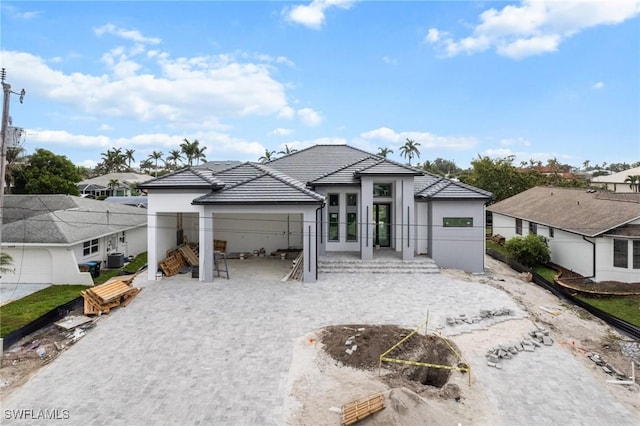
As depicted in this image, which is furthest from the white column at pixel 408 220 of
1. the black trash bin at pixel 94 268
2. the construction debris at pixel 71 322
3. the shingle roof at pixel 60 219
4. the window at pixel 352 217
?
the shingle roof at pixel 60 219

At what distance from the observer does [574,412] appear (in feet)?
21.4

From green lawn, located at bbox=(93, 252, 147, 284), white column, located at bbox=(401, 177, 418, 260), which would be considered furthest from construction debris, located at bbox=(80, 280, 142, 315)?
white column, located at bbox=(401, 177, 418, 260)

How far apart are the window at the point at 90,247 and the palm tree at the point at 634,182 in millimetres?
63351

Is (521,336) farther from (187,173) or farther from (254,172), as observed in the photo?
(187,173)

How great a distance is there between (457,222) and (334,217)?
6352mm

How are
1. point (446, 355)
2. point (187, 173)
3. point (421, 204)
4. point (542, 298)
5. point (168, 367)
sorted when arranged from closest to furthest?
point (168, 367) → point (446, 355) → point (542, 298) → point (187, 173) → point (421, 204)

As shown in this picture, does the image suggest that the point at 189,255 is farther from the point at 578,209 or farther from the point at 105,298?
the point at 578,209

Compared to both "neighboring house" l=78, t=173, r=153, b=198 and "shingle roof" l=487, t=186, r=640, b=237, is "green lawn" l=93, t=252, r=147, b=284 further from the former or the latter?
"neighboring house" l=78, t=173, r=153, b=198

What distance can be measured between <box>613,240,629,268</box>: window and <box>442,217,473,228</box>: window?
605cm

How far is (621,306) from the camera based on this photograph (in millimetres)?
13102

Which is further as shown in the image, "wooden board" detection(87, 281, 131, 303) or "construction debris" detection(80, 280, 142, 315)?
"wooden board" detection(87, 281, 131, 303)

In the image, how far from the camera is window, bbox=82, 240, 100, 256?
1648cm

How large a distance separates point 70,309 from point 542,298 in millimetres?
17660

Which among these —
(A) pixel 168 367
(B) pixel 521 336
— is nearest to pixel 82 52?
(A) pixel 168 367
